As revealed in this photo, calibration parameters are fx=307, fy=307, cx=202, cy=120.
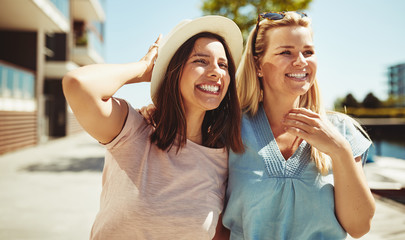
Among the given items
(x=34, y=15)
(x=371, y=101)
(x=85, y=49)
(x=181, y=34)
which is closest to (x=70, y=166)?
(x=34, y=15)

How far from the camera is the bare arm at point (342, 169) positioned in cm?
161

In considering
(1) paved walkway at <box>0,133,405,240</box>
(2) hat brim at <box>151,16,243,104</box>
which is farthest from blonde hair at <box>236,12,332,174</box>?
(1) paved walkway at <box>0,133,405,240</box>

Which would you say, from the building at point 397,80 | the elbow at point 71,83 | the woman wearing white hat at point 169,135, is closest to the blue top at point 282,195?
the woman wearing white hat at point 169,135

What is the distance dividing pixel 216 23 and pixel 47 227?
427 cm

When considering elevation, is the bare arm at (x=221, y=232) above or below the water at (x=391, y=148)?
above

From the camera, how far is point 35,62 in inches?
571

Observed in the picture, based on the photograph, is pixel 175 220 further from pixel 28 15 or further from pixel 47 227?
pixel 28 15

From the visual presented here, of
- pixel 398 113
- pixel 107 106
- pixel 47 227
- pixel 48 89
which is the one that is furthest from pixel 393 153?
pixel 48 89

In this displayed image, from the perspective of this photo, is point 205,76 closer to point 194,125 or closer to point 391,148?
Answer: point 194,125

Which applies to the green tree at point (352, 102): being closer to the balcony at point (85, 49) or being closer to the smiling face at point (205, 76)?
the balcony at point (85, 49)

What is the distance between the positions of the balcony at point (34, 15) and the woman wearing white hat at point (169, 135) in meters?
11.4

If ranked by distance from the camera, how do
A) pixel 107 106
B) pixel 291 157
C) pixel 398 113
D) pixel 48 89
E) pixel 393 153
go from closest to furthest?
pixel 107 106, pixel 291 157, pixel 393 153, pixel 48 89, pixel 398 113

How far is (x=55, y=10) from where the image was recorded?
13281mm

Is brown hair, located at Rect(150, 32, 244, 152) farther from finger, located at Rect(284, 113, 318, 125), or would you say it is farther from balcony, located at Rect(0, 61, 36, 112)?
balcony, located at Rect(0, 61, 36, 112)
